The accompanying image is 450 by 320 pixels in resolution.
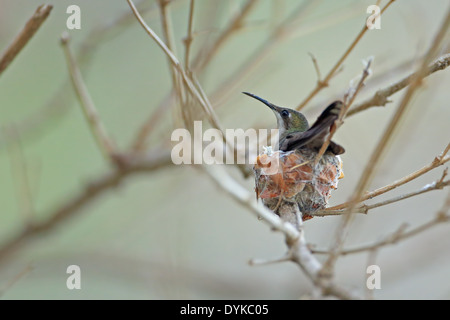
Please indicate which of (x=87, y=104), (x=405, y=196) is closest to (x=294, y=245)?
(x=405, y=196)

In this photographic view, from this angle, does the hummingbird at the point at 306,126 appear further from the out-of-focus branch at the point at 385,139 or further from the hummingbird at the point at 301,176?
the out-of-focus branch at the point at 385,139

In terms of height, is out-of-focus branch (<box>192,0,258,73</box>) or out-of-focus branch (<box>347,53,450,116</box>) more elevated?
out-of-focus branch (<box>192,0,258,73</box>)

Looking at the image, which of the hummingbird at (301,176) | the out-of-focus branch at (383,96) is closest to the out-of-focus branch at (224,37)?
the hummingbird at (301,176)

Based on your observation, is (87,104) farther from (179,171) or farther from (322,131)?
(322,131)

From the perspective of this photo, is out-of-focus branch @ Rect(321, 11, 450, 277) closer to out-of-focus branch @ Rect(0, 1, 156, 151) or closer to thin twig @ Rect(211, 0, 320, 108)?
thin twig @ Rect(211, 0, 320, 108)

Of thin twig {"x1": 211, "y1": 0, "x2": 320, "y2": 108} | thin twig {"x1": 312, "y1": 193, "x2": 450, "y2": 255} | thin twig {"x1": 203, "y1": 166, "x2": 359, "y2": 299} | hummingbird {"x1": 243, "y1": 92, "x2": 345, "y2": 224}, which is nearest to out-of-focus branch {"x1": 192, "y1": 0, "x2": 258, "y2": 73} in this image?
thin twig {"x1": 211, "y1": 0, "x2": 320, "y2": 108}

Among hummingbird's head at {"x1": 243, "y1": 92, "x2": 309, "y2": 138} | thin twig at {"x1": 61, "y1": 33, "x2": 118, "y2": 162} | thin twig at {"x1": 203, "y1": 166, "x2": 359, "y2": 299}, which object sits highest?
thin twig at {"x1": 61, "y1": 33, "x2": 118, "y2": 162}
